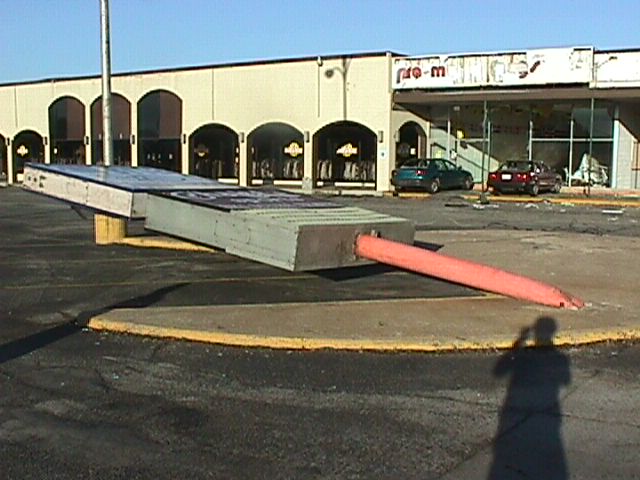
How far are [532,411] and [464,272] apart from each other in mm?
4272

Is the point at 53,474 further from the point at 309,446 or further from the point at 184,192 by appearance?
the point at 184,192

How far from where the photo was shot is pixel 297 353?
25.3ft

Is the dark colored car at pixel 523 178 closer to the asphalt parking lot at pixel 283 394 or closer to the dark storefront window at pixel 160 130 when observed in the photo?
the dark storefront window at pixel 160 130

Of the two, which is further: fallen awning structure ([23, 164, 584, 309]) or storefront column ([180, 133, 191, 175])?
storefront column ([180, 133, 191, 175])

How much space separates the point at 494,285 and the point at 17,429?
6200 millimetres

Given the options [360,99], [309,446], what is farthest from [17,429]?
[360,99]

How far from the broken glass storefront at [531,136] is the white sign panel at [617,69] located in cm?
169

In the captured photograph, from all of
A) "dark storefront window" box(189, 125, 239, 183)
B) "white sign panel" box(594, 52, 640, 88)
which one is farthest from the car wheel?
"dark storefront window" box(189, 125, 239, 183)

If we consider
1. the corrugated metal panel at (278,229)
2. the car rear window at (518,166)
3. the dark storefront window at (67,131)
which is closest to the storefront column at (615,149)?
the car rear window at (518,166)

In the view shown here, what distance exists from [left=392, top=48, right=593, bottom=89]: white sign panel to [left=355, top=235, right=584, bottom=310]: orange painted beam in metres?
25.8

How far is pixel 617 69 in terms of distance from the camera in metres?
33.0

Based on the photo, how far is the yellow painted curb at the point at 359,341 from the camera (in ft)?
25.7

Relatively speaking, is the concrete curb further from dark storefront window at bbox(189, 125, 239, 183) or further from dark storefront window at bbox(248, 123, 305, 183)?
dark storefront window at bbox(189, 125, 239, 183)

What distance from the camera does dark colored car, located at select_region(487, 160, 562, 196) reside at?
32.8 metres
